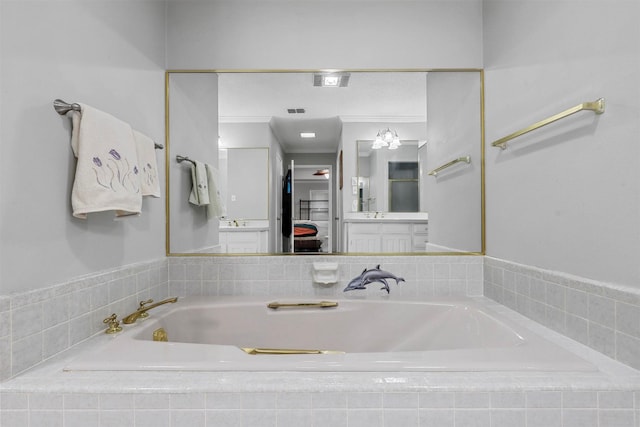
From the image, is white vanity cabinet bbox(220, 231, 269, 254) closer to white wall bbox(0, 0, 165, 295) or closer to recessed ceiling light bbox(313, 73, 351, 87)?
white wall bbox(0, 0, 165, 295)

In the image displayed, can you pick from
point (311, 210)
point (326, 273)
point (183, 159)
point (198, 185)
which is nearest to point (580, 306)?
point (326, 273)

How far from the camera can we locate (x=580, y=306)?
1.13 meters

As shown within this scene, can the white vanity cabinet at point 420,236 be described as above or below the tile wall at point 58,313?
above

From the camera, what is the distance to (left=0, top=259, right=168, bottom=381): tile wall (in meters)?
0.90

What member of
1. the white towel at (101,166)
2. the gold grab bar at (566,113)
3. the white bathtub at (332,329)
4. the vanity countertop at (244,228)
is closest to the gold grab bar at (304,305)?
the white bathtub at (332,329)

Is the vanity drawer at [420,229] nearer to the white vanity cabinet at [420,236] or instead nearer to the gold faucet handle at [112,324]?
the white vanity cabinet at [420,236]

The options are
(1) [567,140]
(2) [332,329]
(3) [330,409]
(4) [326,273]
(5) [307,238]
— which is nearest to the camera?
(3) [330,409]

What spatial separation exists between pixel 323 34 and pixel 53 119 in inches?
51.7

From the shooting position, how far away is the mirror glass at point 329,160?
1.87 m

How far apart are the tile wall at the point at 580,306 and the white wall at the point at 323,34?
1.15 metres

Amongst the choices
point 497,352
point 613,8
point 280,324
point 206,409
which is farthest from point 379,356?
point 613,8

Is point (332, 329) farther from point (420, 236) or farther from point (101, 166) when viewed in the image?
point (101, 166)

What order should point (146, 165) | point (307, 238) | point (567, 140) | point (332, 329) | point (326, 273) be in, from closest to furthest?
point (567, 140) → point (146, 165) → point (332, 329) → point (326, 273) → point (307, 238)

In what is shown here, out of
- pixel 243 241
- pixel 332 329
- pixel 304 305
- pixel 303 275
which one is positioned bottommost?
pixel 332 329
